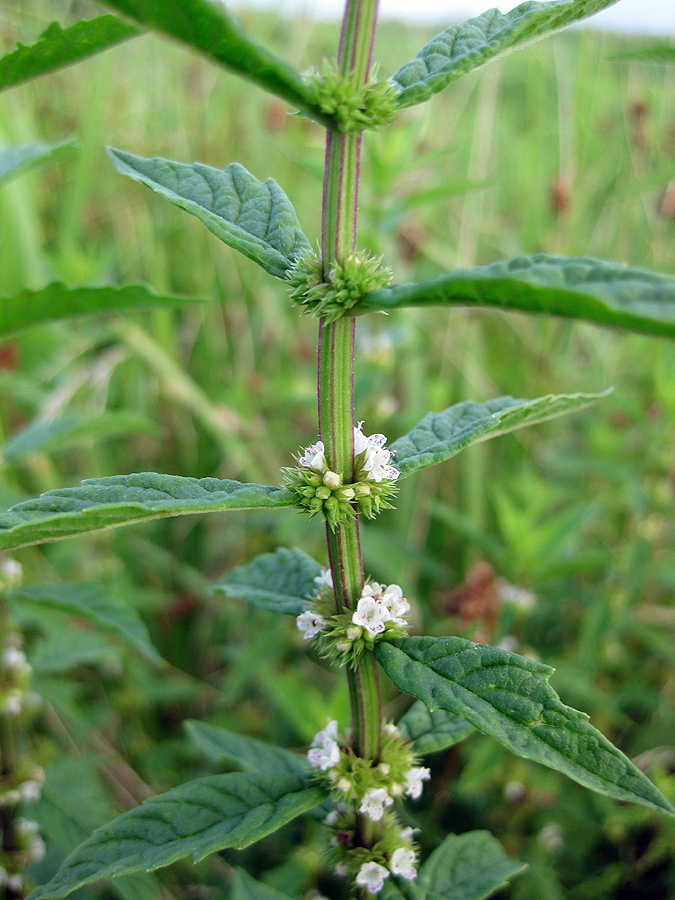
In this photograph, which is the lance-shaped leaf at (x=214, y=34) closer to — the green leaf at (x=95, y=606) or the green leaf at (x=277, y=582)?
the green leaf at (x=277, y=582)

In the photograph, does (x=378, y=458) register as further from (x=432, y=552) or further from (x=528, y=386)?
(x=528, y=386)

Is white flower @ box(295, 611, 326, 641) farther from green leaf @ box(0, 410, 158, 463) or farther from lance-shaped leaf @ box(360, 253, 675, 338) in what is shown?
green leaf @ box(0, 410, 158, 463)

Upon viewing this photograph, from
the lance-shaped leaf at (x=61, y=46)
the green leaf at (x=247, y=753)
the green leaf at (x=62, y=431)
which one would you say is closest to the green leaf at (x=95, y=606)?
the green leaf at (x=247, y=753)

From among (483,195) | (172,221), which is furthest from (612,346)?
(172,221)

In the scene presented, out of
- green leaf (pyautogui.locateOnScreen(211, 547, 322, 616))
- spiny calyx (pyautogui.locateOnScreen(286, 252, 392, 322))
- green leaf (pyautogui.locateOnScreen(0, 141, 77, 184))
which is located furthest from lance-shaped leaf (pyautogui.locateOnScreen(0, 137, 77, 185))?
green leaf (pyautogui.locateOnScreen(211, 547, 322, 616))

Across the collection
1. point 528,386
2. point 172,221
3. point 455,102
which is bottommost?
point 528,386

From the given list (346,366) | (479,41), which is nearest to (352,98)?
(479,41)

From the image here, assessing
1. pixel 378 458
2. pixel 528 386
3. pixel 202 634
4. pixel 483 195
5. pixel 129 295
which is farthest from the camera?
pixel 483 195

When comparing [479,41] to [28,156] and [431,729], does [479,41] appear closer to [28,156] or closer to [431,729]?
[28,156]
